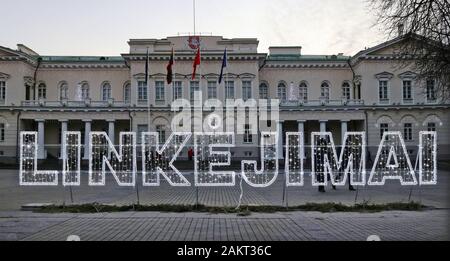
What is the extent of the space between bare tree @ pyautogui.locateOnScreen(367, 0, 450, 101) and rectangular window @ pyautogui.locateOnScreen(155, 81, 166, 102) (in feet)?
110

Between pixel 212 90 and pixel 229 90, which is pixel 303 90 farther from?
pixel 212 90

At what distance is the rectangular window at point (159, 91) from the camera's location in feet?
163

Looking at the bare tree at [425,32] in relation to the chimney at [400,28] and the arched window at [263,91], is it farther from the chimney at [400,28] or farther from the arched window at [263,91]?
the arched window at [263,91]

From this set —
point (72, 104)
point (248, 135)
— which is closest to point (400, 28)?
point (248, 135)

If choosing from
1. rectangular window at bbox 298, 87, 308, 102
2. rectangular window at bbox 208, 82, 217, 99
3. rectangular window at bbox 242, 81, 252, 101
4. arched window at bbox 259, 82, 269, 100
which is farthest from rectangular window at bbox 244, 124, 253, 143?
rectangular window at bbox 298, 87, 308, 102

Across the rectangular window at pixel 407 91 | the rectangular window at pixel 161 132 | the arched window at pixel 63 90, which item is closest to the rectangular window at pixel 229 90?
the rectangular window at pixel 161 132

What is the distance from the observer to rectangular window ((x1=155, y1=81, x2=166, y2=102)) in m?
49.7

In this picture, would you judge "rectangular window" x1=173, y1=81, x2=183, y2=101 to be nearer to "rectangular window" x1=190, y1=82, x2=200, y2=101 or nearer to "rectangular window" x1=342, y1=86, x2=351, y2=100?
"rectangular window" x1=190, y1=82, x2=200, y2=101

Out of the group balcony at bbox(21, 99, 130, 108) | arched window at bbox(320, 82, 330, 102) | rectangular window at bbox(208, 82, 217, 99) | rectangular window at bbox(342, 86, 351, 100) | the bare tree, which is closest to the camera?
the bare tree

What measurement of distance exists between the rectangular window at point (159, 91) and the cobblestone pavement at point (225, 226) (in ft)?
129

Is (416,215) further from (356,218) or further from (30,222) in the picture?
(30,222)

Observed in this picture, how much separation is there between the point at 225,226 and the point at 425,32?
38.0 ft

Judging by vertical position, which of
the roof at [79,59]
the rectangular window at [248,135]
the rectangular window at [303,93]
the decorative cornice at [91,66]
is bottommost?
the rectangular window at [248,135]

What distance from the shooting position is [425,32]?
16.2 metres
